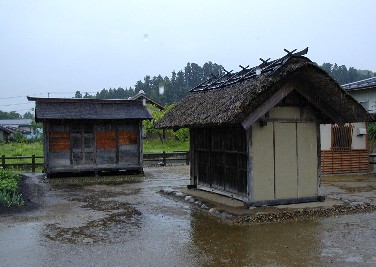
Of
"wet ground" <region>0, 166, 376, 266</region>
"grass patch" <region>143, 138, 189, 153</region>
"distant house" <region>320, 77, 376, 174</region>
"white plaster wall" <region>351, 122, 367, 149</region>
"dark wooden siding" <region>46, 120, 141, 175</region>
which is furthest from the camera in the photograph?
"grass patch" <region>143, 138, 189, 153</region>

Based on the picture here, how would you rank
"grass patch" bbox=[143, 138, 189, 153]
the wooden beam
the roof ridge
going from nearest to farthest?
the wooden beam < the roof ridge < "grass patch" bbox=[143, 138, 189, 153]

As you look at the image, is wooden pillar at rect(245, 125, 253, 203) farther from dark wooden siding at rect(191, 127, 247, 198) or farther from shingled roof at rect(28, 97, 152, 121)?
shingled roof at rect(28, 97, 152, 121)

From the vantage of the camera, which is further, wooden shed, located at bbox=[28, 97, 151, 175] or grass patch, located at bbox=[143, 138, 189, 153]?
grass patch, located at bbox=[143, 138, 189, 153]

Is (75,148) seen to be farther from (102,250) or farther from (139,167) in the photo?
(102,250)

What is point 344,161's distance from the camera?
19781 millimetres

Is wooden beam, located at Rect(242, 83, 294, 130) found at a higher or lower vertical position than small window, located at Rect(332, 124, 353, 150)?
higher

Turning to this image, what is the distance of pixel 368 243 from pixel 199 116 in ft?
19.7

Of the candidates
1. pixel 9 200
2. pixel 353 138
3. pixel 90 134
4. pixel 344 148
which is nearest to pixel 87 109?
pixel 90 134

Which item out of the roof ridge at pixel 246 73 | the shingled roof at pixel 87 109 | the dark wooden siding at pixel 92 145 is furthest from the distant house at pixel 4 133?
the roof ridge at pixel 246 73

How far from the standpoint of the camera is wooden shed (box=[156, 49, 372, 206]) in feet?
A: 34.0

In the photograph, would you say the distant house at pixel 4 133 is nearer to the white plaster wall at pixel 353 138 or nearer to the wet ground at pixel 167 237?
the wet ground at pixel 167 237

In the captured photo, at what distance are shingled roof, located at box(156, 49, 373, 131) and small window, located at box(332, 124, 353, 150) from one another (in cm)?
809

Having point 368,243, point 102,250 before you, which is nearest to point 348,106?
point 368,243

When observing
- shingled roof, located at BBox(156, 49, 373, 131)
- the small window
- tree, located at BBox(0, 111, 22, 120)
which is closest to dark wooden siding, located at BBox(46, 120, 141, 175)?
shingled roof, located at BBox(156, 49, 373, 131)
